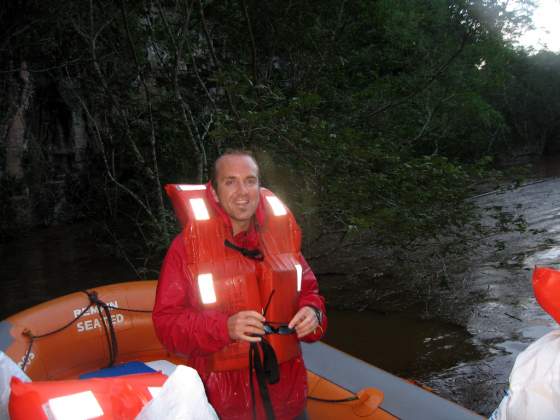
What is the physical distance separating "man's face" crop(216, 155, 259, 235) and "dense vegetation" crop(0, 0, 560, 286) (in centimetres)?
230

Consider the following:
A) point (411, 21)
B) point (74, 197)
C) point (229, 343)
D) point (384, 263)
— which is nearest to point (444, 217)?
point (384, 263)

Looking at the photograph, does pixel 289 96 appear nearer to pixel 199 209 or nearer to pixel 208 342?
pixel 199 209

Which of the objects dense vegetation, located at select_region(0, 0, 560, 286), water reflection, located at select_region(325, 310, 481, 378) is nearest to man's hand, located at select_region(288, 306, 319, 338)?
dense vegetation, located at select_region(0, 0, 560, 286)

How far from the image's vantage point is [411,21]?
27.4ft

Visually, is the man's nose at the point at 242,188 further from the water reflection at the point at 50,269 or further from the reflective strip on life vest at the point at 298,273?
the water reflection at the point at 50,269

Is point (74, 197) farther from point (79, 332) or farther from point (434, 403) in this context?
point (434, 403)

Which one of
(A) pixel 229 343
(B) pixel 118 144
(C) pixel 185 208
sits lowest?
(A) pixel 229 343

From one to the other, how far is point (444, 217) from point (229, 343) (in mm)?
3670

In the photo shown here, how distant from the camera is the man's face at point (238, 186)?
72.1 inches

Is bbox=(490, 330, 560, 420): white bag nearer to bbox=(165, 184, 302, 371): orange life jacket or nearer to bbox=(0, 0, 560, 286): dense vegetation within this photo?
bbox=(165, 184, 302, 371): orange life jacket

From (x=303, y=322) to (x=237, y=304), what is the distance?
230 mm

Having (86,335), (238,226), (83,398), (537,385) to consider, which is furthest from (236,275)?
(86,335)

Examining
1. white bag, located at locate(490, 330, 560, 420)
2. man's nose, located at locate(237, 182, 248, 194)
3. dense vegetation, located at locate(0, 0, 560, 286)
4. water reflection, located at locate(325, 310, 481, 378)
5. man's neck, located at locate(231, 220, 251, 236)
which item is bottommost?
water reflection, located at locate(325, 310, 481, 378)

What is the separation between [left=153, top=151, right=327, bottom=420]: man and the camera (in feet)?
5.43
